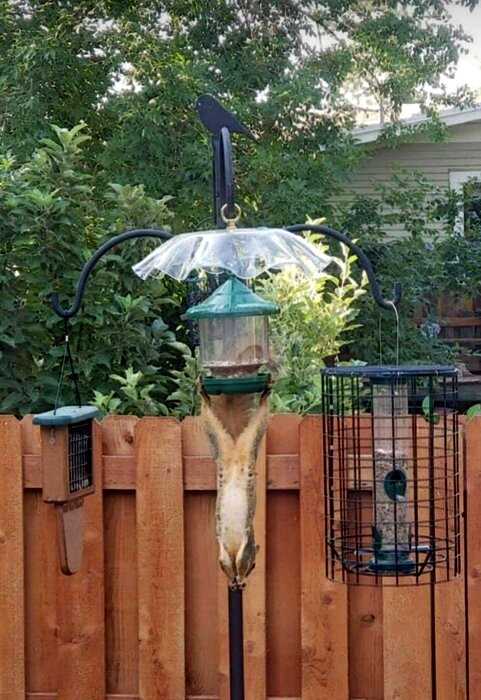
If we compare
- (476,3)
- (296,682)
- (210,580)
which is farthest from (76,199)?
(476,3)

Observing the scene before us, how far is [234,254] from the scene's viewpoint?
8.09ft

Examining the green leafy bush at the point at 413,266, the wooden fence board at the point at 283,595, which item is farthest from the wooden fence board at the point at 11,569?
the green leafy bush at the point at 413,266

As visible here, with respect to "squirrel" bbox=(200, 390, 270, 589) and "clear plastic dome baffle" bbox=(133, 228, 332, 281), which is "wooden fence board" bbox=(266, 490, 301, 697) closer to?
"squirrel" bbox=(200, 390, 270, 589)

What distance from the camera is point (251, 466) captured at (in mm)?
2527

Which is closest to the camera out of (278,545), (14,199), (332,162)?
(278,545)

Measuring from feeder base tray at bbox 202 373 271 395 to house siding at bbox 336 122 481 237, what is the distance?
1047 centimetres

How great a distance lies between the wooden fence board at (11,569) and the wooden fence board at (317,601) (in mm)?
958

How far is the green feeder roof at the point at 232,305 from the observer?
2.43 metres

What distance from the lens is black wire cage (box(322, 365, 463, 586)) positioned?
2.98 m

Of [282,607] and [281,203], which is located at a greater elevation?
[281,203]

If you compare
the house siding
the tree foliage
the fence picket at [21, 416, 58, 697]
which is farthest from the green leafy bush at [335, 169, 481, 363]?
the fence picket at [21, 416, 58, 697]

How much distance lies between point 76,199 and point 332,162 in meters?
5.08

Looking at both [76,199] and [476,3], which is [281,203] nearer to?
[476,3]

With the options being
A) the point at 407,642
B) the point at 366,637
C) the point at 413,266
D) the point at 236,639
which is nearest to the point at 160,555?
the point at 366,637
